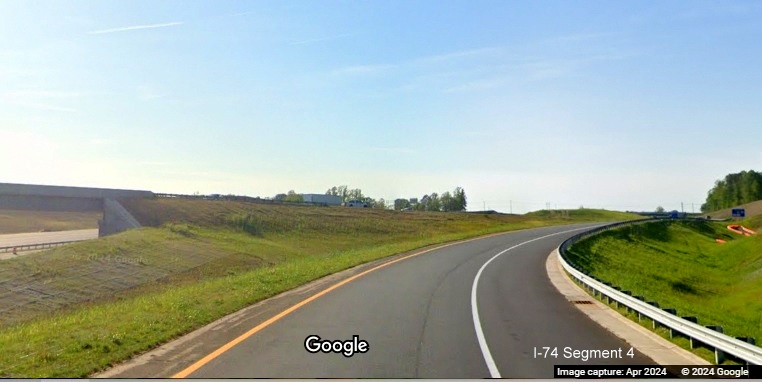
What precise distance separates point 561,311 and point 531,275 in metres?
11.1

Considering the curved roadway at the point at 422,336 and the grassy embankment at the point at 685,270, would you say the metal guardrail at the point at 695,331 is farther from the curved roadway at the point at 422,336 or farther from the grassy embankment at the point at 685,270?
the grassy embankment at the point at 685,270

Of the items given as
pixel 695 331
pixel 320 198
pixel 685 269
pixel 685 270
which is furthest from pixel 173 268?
pixel 320 198

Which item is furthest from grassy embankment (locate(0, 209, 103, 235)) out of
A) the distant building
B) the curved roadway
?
the curved roadway

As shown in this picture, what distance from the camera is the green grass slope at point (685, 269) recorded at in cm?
3056

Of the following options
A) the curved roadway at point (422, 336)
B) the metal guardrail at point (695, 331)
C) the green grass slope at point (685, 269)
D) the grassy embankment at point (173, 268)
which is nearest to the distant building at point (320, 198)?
the grassy embankment at point (173, 268)

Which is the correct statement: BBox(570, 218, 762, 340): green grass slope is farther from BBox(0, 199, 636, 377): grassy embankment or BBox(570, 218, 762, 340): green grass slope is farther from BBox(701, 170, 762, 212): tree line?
BBox(701, 170, 762, 212): tree line

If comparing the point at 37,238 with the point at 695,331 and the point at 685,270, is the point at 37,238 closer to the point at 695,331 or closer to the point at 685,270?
the point at 685,270

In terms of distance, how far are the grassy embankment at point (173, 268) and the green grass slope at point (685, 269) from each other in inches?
482

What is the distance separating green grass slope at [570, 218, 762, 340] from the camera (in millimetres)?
30562

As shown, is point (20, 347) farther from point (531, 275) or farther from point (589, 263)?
point (589, 263)

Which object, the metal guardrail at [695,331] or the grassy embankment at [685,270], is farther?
the grassy embankment at [685,270]

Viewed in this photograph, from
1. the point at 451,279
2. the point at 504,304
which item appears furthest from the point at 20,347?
the point at 451,279

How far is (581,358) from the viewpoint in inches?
435

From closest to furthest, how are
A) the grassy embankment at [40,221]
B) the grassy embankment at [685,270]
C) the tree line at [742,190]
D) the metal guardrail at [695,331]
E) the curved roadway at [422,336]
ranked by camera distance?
the metal guardrail at [695,331], the curved roadway at [422,336], the grassy embankment at [685,270], the grassy embankment at [40,221], the tree line at [742,190]
